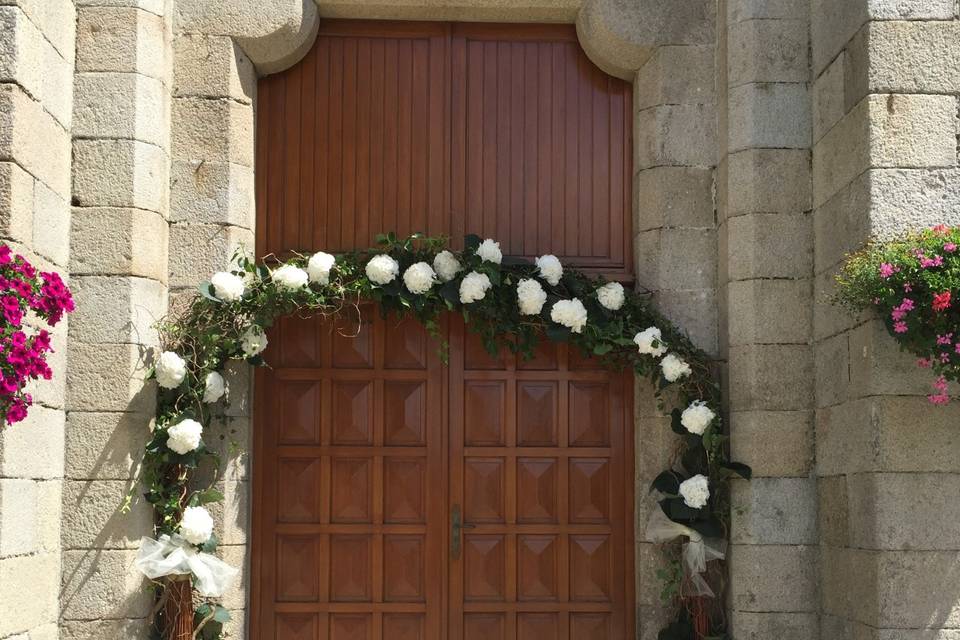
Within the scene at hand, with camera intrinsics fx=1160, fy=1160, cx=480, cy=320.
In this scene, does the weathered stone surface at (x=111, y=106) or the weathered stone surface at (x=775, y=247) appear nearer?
the weathered stone surface at (x=111, y=106)

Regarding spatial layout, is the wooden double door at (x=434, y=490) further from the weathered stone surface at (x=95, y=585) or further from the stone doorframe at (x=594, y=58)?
the weathered stone surface at (x=95, y=585)

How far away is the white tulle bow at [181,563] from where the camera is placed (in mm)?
4945

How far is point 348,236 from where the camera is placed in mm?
5730

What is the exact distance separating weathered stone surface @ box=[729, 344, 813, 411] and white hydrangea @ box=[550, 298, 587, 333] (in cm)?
77

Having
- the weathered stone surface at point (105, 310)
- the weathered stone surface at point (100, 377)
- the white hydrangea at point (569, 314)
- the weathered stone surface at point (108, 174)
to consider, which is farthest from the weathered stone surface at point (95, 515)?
the white hydrangea at point (569, 314)

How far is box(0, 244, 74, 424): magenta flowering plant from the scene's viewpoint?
4027mm

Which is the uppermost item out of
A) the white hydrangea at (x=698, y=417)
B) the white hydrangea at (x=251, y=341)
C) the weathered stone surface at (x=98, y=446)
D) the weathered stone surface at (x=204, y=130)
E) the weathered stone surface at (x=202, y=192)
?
the weathered stone surface at (x=204, y=130)

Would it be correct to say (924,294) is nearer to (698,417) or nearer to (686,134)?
(698,417)

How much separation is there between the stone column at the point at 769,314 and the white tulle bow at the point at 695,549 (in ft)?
0.31

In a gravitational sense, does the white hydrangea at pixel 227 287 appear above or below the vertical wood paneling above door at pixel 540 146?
below

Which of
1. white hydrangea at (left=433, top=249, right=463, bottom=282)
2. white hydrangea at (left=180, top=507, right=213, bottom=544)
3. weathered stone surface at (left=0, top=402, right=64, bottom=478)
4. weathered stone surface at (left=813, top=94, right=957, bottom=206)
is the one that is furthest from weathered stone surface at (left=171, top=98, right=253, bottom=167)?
weathered stone surface at (left=813, top=94, right=957, bottom=206)

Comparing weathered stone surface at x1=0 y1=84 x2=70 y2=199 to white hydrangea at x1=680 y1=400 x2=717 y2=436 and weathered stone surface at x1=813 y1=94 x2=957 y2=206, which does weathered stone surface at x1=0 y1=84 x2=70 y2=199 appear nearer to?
white hydrangea at x1=680 y1=400 x2=717 y2=436

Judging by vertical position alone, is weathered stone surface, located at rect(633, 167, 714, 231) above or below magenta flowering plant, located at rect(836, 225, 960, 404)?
above

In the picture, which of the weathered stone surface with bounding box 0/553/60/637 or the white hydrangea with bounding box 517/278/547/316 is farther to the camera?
the white hydrangea with bounding box 517/278/547/316
